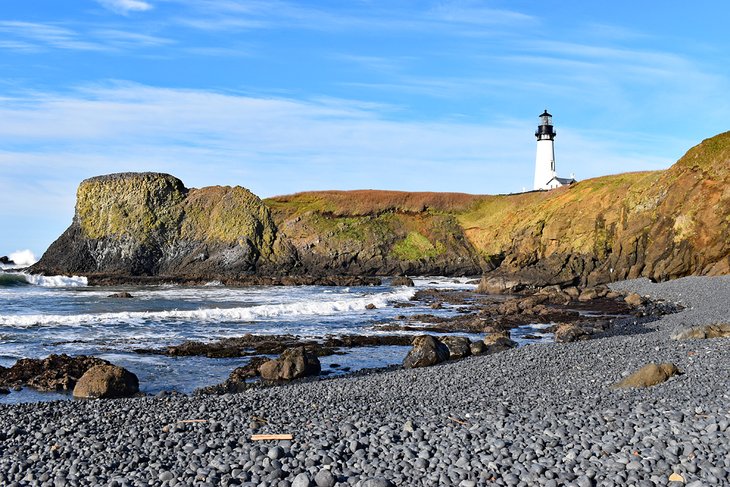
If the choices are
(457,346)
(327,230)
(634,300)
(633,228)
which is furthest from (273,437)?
(327,230)

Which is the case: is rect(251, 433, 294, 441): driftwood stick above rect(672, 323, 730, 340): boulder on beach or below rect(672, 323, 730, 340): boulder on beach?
below

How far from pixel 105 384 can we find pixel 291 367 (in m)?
3.69

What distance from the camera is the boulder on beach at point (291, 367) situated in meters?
13.9

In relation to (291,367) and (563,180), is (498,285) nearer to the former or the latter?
(291,367)

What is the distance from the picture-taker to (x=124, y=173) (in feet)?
204

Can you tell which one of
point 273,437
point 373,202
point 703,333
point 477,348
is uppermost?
point 373,202

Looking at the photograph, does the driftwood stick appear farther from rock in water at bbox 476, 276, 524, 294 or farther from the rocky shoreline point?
rock in water at bbox 476, 276, 524, 294

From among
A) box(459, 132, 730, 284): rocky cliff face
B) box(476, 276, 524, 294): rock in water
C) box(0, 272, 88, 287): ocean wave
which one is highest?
box(459, 132, 730, 284): rocky cliff face

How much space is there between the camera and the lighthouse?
72375 mm

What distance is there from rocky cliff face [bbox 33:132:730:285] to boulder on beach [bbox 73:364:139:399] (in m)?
34.0

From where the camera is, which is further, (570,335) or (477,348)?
(570,335)

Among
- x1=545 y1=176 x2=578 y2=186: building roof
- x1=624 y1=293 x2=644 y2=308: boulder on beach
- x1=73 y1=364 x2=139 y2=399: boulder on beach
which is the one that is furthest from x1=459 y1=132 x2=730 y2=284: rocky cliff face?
x1=73 y1=364 x2=139 y2=399: boulder on beach

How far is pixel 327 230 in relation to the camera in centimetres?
5872

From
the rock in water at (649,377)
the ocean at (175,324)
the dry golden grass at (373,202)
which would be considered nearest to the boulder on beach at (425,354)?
the ocean at (175,324)
